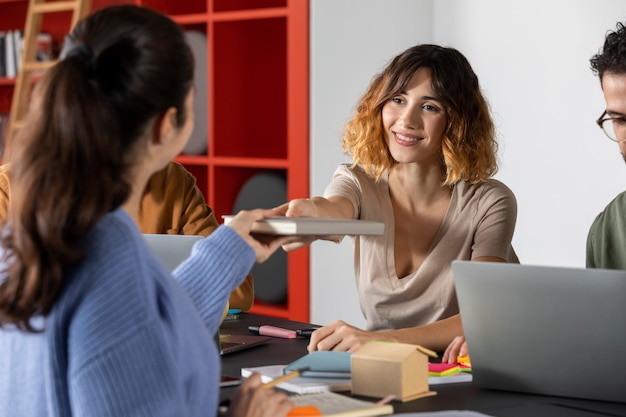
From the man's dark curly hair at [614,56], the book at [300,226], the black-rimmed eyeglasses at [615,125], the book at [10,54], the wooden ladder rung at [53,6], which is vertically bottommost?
the book at [300,226]

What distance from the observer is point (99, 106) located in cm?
115

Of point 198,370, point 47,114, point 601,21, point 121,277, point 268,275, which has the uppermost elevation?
point 601,21

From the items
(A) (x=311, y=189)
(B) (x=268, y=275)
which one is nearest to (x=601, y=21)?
(A) (x=311, y=189)

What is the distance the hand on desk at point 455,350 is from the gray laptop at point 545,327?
17 centimetres

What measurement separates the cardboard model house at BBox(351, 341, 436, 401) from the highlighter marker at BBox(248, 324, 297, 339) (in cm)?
48

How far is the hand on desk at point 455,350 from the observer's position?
1.89m

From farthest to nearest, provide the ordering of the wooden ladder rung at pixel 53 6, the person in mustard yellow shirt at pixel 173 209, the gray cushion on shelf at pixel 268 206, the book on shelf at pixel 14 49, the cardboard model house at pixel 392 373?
1. the book on shelf at pixel 14 49
2. the wooden ladder rung at pixel 53 6
3. the gray cushion on shelf at pixel 268 206
4. the person in mustard yellow shirt at pixel 173 209
5. the cardboard model house at pixel 392 373

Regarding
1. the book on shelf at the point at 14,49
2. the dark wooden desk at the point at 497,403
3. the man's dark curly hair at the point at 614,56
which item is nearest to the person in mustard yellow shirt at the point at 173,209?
the dark wooden desk at the point at 497,403

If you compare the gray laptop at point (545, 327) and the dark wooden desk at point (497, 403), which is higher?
the gray laptop at point (545, 327)

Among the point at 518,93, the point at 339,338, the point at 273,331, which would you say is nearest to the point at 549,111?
the point at 518,93

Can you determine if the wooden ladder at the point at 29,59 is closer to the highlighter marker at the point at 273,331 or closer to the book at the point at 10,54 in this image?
the book at the point at 10,54

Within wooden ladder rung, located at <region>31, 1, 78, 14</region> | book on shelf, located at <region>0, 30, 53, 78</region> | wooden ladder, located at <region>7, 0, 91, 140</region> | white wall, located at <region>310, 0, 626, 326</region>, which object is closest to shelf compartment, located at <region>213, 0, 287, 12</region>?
white wall, located at <region>310, 0, 626, 326</region>

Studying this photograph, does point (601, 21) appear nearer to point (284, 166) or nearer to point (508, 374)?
point (284, 166)

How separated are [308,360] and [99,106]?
2.56 ft
